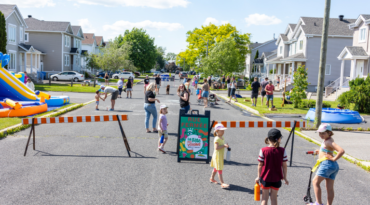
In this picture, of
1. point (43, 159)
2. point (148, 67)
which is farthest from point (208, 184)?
point (148, 67)

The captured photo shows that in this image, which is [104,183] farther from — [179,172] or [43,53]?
[43,53]

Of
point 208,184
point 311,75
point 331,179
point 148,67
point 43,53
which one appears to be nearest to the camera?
point 331,179

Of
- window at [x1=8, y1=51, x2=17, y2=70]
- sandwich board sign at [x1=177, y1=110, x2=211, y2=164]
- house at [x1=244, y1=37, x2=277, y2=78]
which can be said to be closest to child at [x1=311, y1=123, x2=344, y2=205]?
sandwich board sign at [x1=177, y1=110, x2=211, y2=164]

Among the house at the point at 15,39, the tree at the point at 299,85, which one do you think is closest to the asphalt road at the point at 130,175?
the tree at the point at 299,85

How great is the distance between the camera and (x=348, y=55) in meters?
31.1

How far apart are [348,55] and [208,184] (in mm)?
29229

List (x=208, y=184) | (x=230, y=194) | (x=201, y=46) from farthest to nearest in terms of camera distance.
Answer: (x=201, y=46), (x=208, y=184), (x=230, y=194)

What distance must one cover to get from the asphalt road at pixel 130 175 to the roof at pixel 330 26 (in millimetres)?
33847

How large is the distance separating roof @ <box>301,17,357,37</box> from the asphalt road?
33.8 metres

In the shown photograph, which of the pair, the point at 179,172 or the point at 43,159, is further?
the point at 43,159

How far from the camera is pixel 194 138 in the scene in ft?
25.9

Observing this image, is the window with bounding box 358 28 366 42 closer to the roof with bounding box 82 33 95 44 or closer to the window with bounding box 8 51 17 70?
the window with bounding box 8 51 17 70

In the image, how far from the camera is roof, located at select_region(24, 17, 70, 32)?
5072 cm

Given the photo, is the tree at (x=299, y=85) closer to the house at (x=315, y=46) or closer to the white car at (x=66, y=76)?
the house at (x=315, y=46)
